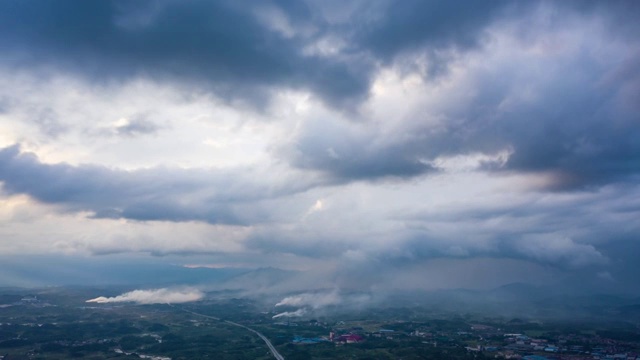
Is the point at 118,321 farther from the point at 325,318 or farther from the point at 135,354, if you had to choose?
the point at 325,318

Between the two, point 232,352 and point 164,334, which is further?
point 164,334

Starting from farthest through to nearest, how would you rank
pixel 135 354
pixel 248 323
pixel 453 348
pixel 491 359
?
pixel 248 323 < pixel 453 348 < pixel 135 354 < pixel 491 359

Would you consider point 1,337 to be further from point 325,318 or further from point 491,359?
point 491,359

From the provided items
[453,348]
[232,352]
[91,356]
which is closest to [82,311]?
[91,356]

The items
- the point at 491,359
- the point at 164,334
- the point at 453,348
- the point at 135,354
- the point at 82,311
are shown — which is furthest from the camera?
the point at 82,311

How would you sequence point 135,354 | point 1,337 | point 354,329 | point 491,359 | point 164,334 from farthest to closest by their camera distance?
1. point 354,329
2. point 164,334
3. point 1,337
4. point 135,354
5. point 491,359

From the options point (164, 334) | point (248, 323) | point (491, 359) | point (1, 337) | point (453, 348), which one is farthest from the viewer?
point (248, 323)

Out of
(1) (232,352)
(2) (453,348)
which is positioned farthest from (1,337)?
(2) (453,348)

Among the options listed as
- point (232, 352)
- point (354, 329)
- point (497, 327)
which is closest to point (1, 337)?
point (232, 352)

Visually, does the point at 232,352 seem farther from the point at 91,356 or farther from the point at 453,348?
the point at 453,348

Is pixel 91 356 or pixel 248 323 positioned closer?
pixel 91 356
